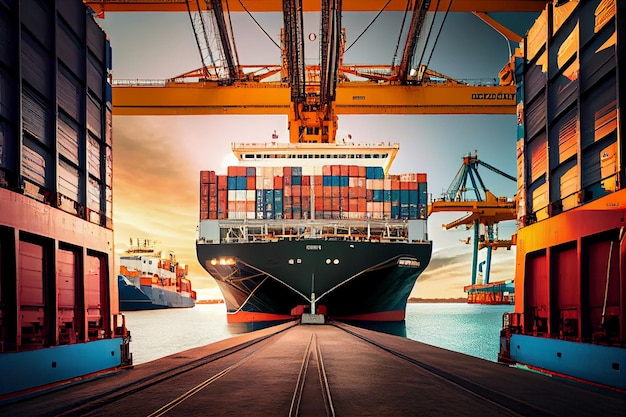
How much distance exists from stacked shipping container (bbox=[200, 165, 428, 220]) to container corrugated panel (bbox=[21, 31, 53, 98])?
18.7 metres

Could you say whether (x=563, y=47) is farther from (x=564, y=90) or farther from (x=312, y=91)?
(x=312, y=91)

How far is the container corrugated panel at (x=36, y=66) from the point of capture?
10227 mm

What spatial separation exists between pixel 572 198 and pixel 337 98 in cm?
1636

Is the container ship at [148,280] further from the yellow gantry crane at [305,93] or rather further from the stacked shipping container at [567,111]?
the stacked shipping container at [567,111]

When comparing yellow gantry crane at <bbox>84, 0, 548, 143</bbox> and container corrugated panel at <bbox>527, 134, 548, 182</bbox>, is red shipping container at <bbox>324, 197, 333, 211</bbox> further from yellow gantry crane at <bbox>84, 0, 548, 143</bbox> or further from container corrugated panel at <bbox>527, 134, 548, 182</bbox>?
container corrugated panel at <bbox>527, 134, 548, 182</bbox>

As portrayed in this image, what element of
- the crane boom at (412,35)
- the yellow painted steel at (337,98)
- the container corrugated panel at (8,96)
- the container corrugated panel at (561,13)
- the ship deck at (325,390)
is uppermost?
the crane boom at (412,35)

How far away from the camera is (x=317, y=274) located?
2542 centimetres

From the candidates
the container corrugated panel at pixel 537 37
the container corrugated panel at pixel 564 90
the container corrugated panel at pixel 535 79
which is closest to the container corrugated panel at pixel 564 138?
the container corrugated panel at pixel 564 90

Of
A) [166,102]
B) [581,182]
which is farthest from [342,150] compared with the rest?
[581,182]

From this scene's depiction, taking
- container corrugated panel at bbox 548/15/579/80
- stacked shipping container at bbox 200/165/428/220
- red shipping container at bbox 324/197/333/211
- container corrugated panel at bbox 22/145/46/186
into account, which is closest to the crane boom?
stacked shipping container at bbox 200/165/428/220

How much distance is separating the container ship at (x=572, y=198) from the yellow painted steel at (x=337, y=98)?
36.0 feet

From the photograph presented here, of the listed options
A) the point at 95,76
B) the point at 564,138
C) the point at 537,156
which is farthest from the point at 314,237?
the point at 564,138

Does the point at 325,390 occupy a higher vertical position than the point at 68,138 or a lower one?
lower

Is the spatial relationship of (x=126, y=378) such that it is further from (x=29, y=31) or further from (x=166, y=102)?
(x=166, y=102)
